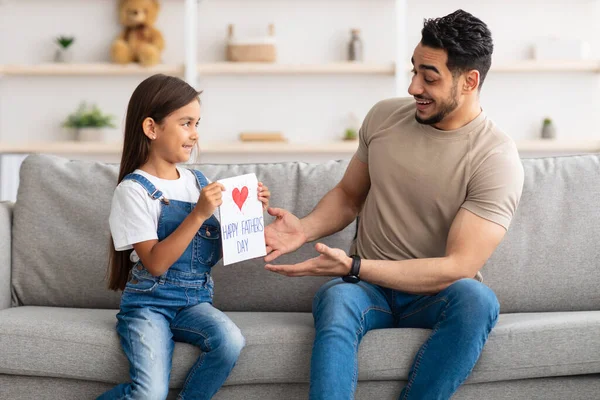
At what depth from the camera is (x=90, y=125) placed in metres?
4.96

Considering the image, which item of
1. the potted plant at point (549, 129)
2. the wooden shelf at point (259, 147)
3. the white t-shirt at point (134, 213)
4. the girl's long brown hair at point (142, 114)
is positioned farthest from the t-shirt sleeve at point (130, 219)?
the potted plant at point (549, 129)

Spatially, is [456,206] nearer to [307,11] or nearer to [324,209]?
[324,209]

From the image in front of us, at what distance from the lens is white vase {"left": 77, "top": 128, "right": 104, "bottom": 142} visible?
16.1 feet

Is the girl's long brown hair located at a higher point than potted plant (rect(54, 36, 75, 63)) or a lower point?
lower

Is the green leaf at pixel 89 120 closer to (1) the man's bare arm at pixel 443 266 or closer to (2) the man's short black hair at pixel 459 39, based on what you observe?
(2) the man's short black hair at pixel 459 39

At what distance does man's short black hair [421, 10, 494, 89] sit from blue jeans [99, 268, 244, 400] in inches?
36.7

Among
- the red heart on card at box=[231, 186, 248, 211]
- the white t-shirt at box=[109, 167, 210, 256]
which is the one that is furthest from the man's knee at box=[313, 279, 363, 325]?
the white t-shirt at box=[109, 167, 210, 256]

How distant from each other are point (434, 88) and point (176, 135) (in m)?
0.72

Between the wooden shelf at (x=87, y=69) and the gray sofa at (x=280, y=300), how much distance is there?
2.43 meters

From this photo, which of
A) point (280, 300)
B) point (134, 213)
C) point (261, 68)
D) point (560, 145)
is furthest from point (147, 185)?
point (560, 145)

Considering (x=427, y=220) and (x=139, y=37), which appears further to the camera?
(x=139, y=37)

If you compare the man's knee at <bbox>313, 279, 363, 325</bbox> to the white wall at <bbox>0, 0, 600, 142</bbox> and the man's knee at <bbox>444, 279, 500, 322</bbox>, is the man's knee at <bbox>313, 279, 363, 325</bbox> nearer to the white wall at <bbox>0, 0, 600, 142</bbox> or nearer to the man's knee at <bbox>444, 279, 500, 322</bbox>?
the man's knee at <bbox>444, 279, 500, 322</bbox>

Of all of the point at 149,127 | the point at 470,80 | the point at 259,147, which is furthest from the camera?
the point at 259,147

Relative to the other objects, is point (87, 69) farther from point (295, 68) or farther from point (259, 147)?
point (295, 68)
